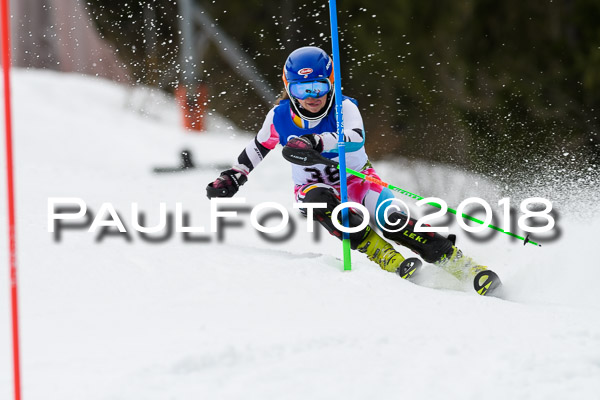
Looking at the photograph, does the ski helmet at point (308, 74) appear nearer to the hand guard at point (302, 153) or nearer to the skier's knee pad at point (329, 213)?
the hand guard at point (302, 153)

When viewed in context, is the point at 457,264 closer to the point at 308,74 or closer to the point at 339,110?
the point at 339,110

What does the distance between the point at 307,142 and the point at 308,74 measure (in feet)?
1.19

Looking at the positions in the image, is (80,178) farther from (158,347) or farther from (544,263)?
(158,347)

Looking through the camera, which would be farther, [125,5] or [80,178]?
[125,5]

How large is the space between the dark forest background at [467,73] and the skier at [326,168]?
4.18 m

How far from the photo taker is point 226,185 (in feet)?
13.8

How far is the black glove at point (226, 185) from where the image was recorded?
13.7 feet

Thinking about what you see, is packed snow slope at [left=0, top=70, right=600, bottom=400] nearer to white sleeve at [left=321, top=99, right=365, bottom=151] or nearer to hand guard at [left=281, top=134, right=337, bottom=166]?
hand guard at [left=281, top=134, right=337, bottom=166]

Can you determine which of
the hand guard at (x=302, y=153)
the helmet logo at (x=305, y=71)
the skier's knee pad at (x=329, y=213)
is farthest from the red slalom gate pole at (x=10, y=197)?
the skier's knee pad at (x=329, y=213)

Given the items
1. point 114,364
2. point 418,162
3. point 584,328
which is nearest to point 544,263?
point 584,328

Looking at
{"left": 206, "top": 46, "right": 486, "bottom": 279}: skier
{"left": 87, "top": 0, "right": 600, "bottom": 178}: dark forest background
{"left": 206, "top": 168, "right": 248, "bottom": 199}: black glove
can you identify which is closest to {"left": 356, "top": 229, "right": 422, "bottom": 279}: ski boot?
{"left": 206, "top": 46, "right": 486, "bottom": 279}: skier

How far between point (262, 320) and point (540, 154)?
670 centimetres

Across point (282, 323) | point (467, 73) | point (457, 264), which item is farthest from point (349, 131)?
point (467, 73)

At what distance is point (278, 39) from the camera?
16.8 meters
